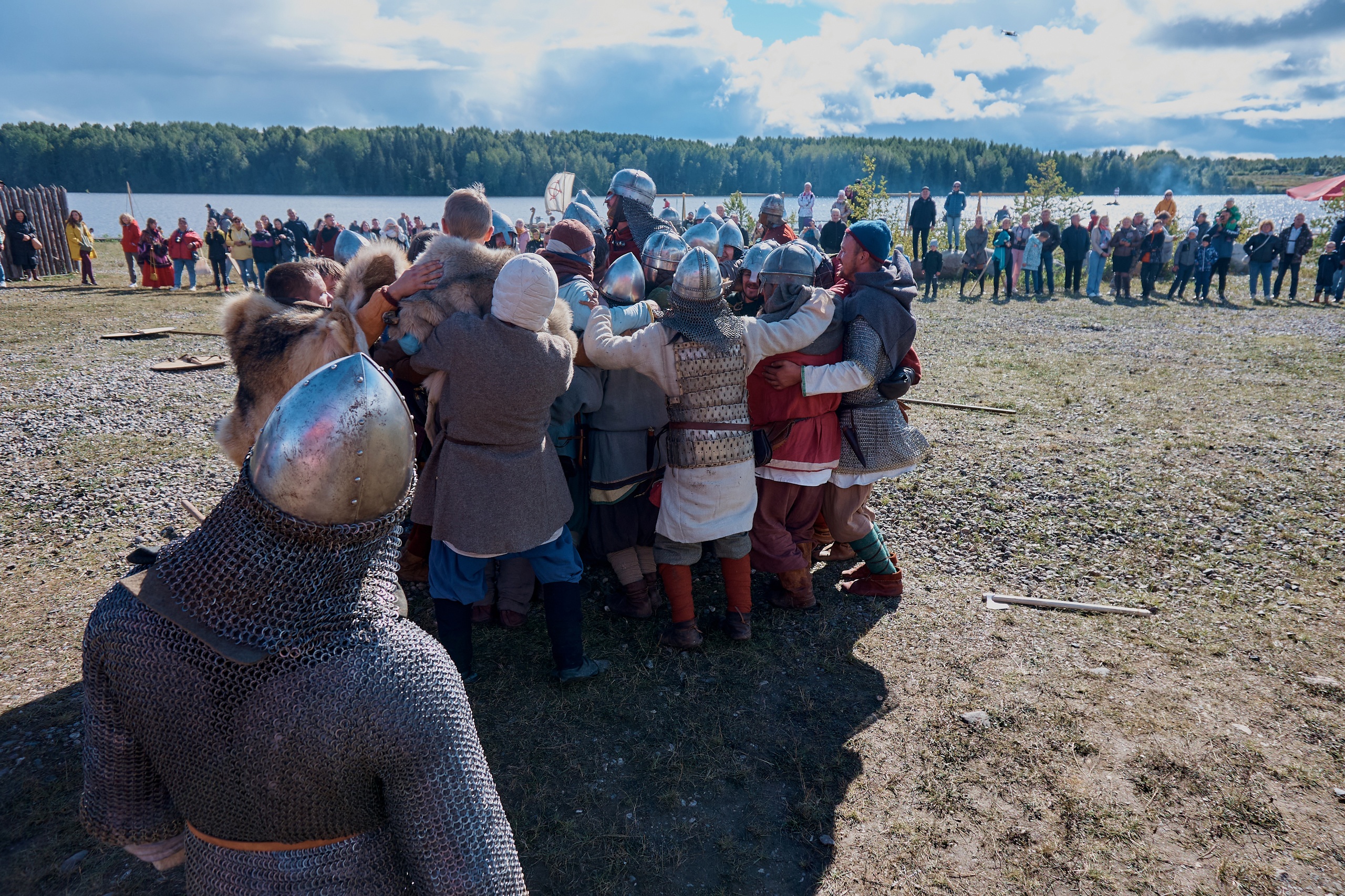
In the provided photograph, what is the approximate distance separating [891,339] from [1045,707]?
1.92 metres

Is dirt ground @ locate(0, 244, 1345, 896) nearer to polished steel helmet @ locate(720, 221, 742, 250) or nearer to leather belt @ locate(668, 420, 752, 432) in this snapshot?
leather belt @ locate(668, 420, 752, 432)

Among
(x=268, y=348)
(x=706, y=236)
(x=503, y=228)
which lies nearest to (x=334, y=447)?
(x=268, y=348)

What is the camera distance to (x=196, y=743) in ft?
4.19

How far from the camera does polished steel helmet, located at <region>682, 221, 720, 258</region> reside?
6082 millimetres

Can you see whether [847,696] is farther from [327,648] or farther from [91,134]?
[91,134]

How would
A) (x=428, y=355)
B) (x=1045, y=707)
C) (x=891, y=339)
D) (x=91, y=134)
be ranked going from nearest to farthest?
(x=428, y=355) < (x=1045, y=707) < (x=891, y=339) < (x=91, y=134)

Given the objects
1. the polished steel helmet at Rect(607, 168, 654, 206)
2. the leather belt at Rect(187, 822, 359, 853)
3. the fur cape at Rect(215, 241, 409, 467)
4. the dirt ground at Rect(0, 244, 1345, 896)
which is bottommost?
the dirt ground at Rect(0, 244, 1345, 896)

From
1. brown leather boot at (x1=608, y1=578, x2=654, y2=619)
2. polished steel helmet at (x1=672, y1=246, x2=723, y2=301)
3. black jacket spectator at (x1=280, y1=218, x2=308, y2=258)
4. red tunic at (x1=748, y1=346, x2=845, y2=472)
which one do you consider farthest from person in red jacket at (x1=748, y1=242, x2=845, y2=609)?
black jacket spectator at (x1=280, y1=218, x2=308, y2=258)

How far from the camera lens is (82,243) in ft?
58.7

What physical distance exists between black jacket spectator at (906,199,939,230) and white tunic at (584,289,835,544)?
16.7 metres

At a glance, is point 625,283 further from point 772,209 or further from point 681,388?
point 772,209

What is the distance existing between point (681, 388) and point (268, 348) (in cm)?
174

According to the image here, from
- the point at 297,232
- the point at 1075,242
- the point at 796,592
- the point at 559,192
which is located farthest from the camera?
the point at 297,232

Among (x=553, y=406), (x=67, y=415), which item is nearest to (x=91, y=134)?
(x=67, y=415)
